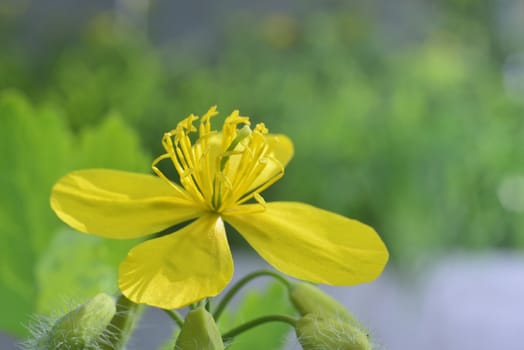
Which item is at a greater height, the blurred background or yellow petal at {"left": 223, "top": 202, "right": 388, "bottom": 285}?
yellow petal at {"left": 223, "top": 202, "right": 388, "bottom": 285}

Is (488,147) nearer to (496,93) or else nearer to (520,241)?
(520,241)

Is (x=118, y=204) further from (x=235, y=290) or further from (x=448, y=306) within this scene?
(x=448, y=306)

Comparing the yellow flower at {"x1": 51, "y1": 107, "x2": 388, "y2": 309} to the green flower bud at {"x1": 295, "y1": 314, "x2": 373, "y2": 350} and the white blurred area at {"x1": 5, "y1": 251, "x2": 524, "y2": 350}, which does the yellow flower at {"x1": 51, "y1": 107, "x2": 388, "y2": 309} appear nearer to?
the green flower bud at {"x1": 295, "y1": 314, "x2": 373, "y2": 350}

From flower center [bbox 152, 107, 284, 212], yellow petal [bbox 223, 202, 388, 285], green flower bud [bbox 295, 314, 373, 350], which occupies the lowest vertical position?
green flower bud [bbox 295, 314, 373, 350]

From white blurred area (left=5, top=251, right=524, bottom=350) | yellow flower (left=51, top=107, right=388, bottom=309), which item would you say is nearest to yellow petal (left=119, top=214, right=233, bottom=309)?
yellow flower (left=51, top=107, right=388, bottom=309)

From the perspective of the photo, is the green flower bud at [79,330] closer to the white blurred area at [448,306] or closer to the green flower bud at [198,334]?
the green flower bud at [198,334]

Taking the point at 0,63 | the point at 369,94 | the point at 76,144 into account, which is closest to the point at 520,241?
the point at 369,94

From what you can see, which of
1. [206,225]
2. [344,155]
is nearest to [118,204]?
[206,225]
